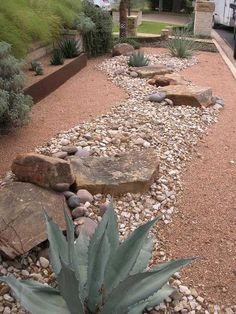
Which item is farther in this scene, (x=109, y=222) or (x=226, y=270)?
(x=226, y=270)

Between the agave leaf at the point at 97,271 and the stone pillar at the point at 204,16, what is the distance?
12958 millimetres

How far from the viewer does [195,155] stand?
4.60 metres

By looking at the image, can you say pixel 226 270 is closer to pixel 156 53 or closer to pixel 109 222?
pixel 109 222

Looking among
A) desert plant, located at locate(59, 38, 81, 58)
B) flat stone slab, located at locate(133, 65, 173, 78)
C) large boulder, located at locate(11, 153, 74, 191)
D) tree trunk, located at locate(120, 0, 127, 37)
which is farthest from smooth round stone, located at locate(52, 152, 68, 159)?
tree trunk, located at locate(120, 0, 127, 37)

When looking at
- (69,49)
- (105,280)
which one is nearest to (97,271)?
(105,280)

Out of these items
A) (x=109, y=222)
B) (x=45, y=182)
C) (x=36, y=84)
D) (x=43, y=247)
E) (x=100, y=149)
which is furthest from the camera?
(x=36, y=84)

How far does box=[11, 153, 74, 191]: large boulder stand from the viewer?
331cm

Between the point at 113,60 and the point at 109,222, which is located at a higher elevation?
the point at 109,222

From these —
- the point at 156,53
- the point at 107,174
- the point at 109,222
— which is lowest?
the point at 156,53

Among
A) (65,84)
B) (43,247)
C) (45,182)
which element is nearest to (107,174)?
(45,182)

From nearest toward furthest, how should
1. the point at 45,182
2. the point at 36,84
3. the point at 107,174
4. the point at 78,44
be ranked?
the point at 45,182 → the point at 107,174 → the point at 36,84 → the point at 78,44

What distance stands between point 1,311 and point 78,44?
276 inches

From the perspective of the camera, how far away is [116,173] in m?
3.67

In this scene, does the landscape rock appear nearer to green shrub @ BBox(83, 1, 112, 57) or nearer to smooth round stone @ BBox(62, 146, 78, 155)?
smooth round stone @ BBox(62, 146, 78, 155)
